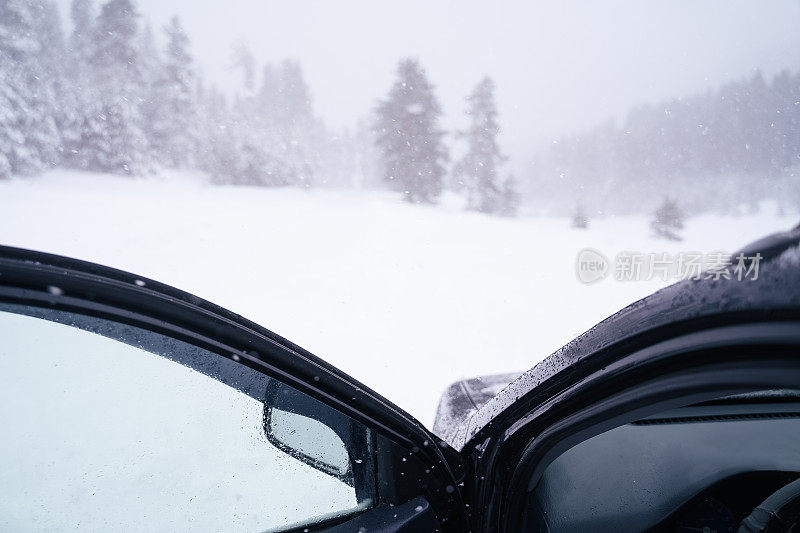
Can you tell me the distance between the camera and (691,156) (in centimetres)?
2100

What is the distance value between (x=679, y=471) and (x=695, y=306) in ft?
3.81

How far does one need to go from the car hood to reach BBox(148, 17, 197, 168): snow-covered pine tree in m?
28.9

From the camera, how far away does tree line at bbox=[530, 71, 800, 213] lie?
8.50 m

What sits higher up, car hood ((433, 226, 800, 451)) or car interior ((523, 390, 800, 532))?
car hood ((433, 226, 800, 451))

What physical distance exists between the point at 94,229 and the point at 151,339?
12.5m

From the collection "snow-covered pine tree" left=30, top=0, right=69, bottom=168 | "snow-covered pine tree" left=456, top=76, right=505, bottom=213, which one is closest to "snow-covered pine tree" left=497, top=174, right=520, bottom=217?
"snow-covered pine tree" left=456, top=76, right=505, bottom=213

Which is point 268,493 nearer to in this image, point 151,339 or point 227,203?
point 151,339

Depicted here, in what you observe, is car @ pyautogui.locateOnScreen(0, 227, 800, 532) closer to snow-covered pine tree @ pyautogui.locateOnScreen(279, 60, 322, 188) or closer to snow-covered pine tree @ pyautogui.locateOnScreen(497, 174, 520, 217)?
snow-covered pine tree @ pyautogui.locateOnScreen(497, 174, 520, 217)

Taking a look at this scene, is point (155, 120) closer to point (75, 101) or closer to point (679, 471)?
point (75, 101)

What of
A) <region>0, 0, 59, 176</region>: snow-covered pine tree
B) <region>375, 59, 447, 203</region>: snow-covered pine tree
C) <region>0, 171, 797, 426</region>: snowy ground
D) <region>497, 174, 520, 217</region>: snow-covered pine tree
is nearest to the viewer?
<region>0, 171, 797, 426</region>: snowy ground

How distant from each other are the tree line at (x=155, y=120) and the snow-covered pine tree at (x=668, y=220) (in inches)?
295

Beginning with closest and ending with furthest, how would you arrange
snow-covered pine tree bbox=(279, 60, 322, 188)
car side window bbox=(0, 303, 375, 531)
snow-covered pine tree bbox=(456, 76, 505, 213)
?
car side window bbox=(0, 303, 375, 531) < snow-covered pine tree bbox=(456, 76, 505, 213) < snow-covered pine tree bbox=(279, 60, 322, 188)

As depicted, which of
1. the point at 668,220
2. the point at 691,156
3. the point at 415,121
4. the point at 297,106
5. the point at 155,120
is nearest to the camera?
the point at 668,220

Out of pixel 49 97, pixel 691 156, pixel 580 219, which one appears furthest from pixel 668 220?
pixel 49 97
